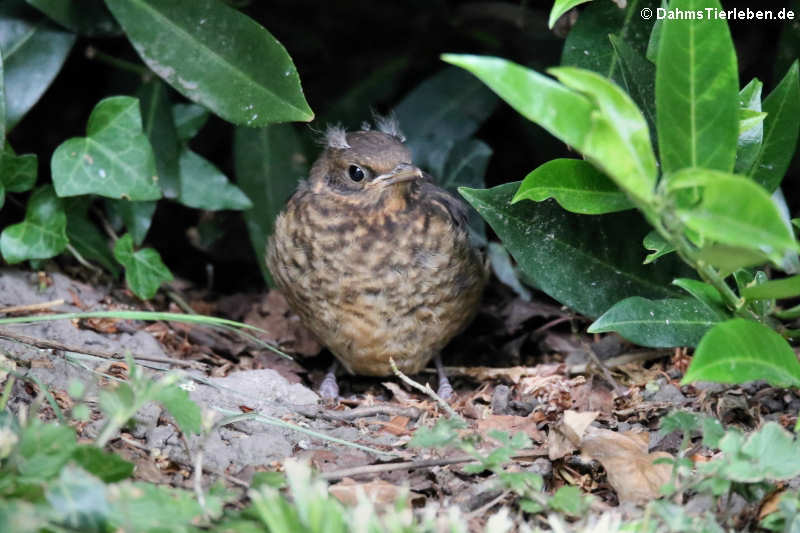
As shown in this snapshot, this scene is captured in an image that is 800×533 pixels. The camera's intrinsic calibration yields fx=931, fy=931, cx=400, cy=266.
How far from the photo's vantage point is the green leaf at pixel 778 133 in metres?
3.10

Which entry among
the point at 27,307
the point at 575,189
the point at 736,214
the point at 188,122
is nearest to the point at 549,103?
the point at 736,214

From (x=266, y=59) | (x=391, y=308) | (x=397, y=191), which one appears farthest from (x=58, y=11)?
(x=391, y=308)

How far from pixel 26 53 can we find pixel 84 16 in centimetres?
30

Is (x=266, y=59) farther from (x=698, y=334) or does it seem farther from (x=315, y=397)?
(x=698, y=334)

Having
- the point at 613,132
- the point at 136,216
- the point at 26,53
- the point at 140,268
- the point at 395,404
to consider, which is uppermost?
the point at 613,132

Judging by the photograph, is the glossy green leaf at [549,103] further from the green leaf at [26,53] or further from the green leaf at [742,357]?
the green leaf at [26,53]

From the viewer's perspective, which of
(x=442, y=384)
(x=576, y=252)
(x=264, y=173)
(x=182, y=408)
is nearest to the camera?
(x=182, y=408)

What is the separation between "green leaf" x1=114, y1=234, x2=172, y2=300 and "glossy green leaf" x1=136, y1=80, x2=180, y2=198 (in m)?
0.32

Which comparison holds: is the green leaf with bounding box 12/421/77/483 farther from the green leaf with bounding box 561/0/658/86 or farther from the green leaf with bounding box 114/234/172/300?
the green leaf with bounding box 561/0/658/86

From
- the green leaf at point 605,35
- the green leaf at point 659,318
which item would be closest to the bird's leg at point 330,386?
the green leaf at point 659,318

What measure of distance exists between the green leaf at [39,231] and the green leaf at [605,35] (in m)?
2.15

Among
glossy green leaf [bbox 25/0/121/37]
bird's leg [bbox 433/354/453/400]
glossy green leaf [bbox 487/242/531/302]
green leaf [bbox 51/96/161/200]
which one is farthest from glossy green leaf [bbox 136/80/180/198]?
glossy green leaf [bbox 487/242/531/302]

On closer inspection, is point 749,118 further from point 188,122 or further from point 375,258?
point 188,122

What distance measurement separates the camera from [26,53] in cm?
397
